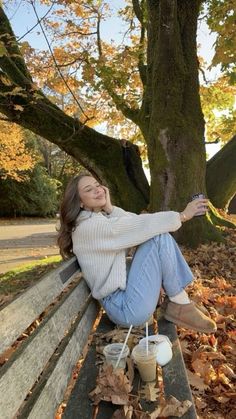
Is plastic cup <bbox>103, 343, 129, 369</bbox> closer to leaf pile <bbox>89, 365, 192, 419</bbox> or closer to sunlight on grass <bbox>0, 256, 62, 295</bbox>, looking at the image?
leaf pile <bbox>89, 365, 192, 419</bbox>

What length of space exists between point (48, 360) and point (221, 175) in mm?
9066

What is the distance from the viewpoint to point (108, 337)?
3.03 meters

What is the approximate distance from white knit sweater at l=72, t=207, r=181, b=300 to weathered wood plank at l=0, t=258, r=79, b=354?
1.45 ft

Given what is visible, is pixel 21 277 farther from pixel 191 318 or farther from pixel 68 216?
pixel 191 318

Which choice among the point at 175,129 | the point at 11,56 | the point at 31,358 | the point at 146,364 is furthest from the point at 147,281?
the point at 11,56

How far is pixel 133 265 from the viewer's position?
3367 mm

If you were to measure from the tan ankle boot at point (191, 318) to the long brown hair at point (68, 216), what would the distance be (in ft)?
2.98

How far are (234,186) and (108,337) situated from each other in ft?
28.3

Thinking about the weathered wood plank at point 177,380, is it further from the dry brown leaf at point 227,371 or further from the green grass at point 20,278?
the green grass at point 20,278

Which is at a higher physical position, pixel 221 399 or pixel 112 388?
pixel 112 388

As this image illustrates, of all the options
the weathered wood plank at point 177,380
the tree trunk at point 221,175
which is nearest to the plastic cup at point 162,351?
the weathered wood plank at point 177,380

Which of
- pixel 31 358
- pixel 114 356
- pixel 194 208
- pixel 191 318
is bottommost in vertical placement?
pixel 191 318

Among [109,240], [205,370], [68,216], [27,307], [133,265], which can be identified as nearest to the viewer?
[27,307]

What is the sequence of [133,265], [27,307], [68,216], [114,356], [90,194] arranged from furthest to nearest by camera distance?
1. [90,194]
2. [68,216]
3. [133,265]
4. [114,356]
5. [27,307]
